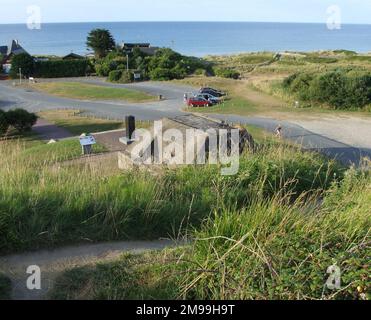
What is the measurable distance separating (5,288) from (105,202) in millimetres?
1692

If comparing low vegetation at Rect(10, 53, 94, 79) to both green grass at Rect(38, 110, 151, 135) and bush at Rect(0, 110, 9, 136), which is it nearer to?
green grass at Rect(38, 110, 151, 135)

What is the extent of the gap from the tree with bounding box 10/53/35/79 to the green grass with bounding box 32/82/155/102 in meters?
11.1

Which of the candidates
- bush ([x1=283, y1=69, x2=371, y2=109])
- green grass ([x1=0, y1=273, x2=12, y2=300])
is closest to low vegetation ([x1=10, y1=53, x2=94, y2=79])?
bush ([x1=283, y1=69, x2=371, y2=109])

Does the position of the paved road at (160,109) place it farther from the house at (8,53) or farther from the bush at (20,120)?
the house at (8,53)

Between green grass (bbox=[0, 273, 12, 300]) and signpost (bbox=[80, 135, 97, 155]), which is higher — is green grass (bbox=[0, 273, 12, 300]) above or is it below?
above

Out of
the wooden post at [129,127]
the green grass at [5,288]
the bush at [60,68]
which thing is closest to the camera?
the green grass at [5,288]

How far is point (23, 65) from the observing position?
236ft

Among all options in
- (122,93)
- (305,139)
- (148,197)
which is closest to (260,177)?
(148,197)

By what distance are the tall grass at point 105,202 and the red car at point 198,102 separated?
119ft

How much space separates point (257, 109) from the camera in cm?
4034

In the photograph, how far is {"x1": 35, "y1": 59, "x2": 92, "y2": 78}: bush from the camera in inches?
2926

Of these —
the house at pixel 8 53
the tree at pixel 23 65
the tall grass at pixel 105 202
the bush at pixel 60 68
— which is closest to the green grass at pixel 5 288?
the tall grass at pixel 105 202

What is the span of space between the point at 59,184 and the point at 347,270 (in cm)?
372

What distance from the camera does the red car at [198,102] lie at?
4266 cm
